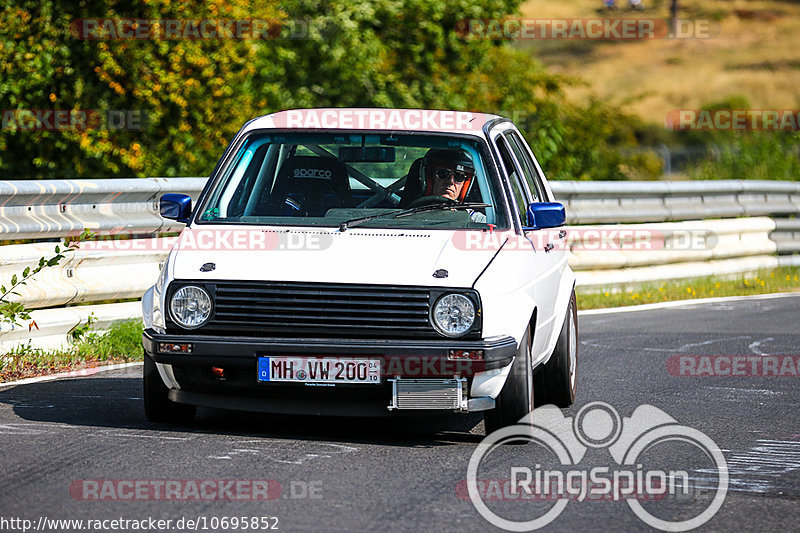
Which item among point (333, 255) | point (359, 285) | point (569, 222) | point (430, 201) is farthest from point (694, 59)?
point (359, 285)

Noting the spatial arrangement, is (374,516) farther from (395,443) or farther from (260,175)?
(260,175)

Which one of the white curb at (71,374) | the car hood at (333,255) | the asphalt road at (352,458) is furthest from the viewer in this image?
the white curb at (71,374)

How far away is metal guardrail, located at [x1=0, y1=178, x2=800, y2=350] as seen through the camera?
914 cm

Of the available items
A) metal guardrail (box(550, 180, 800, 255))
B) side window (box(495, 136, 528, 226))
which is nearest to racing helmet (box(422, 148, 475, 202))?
side window (box(495, 136, 528, 226))

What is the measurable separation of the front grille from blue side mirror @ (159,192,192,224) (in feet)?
3.72

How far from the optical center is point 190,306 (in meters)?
6.75

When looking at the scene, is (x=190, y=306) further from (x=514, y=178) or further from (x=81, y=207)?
(x=81, y=207)

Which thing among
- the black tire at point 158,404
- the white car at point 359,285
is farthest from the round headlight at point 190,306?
the black tire at point 158,404

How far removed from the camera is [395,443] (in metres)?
6.85

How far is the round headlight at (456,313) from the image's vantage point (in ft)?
21.6

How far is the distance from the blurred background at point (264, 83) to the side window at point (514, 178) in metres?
12.1

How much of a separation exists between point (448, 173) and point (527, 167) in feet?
4.00

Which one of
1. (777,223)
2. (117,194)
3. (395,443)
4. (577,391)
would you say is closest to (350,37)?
(777,223)

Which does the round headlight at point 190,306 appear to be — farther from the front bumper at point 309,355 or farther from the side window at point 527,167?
the side window at point 527,167
